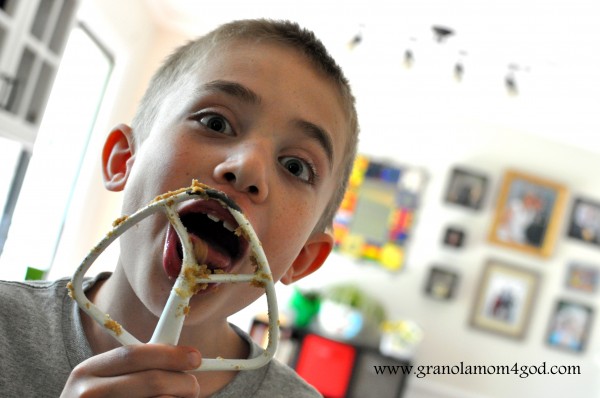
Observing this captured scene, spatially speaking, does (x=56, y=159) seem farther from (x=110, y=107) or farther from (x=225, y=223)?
(x=225, y=223)

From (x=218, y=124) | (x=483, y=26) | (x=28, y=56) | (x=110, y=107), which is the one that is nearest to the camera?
(x=218, y=124)

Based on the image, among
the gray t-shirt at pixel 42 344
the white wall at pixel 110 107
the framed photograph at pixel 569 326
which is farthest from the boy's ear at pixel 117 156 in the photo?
the framed photograph at pixel 569 326

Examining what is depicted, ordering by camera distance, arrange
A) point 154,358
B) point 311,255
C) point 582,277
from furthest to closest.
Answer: point 582,277 → point 311,255 → point 154,358

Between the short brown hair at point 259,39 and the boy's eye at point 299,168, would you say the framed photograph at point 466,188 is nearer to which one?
the short brown hair at point 259,39

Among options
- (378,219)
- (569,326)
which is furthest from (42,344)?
(569,326)

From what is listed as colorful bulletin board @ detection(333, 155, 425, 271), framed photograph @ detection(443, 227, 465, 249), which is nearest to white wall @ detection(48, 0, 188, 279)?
colorful bulletin board @ detection(333, 155, 425, 271)

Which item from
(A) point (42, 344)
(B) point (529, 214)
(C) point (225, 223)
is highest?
(B) point (529, 214)

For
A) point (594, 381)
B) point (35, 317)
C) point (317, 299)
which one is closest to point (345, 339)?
point (317, 299)

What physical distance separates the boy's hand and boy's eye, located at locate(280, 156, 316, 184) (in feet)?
1.03

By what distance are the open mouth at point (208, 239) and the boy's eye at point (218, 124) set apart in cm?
13

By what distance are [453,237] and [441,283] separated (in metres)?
0.38

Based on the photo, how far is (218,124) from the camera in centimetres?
87

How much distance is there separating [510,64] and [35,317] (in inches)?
175

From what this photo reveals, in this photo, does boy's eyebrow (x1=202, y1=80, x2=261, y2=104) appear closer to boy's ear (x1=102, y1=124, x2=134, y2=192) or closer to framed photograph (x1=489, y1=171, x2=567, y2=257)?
boy's ear (x1=102, y1=124, x2=134, y2=192)
